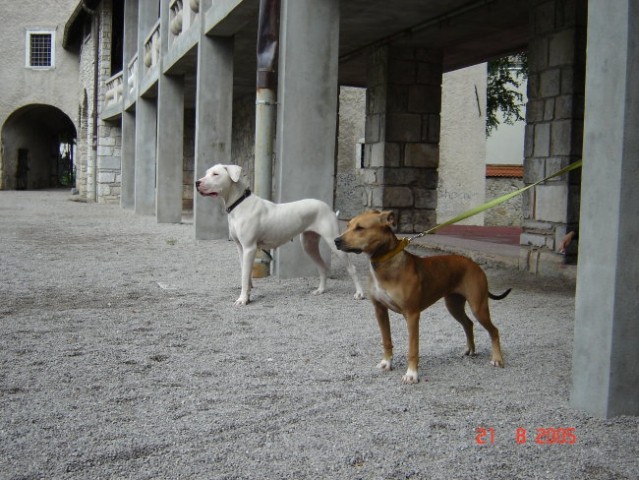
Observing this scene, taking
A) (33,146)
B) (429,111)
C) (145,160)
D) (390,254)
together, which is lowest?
(390,254)

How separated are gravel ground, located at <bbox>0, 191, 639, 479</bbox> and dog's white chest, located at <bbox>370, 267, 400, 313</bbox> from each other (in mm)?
414

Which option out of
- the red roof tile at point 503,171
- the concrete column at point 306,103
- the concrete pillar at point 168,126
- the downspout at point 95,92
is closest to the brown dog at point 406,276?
the concrete column at point 306,103

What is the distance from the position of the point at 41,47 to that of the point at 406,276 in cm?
3353

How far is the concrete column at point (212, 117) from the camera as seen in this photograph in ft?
38.3

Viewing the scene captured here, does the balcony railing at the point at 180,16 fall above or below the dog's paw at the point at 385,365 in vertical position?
above

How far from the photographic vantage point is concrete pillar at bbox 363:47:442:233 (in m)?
11.9

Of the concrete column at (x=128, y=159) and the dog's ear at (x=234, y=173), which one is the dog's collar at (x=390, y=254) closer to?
the dog's ear at (x=234, y=173)

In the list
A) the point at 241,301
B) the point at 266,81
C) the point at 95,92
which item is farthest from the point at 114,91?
the point at 241,301

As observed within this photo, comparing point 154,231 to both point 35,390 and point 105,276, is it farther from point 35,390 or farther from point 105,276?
point 35,390

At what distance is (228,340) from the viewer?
5137mm

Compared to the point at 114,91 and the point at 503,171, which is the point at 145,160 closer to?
the point at 114,91

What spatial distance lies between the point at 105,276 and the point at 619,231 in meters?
6.11

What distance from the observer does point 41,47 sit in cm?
3372
